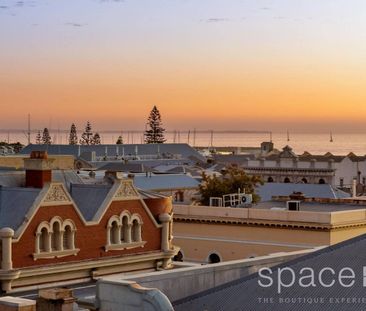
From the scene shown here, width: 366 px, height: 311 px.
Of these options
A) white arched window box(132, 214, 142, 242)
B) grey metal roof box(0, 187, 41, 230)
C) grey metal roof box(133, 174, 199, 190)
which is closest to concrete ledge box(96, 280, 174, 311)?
grey metal roof box(0, 187, 41, 230)

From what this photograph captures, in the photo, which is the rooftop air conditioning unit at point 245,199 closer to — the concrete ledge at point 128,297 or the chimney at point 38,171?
the chimney at point 38,171

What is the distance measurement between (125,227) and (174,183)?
62.2 metres

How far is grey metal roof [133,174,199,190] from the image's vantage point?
310 feet

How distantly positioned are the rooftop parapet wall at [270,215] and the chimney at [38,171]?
55.3ft

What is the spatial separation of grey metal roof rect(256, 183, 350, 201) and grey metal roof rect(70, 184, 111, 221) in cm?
4331

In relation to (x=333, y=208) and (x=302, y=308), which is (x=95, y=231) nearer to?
(x=302, y=308)

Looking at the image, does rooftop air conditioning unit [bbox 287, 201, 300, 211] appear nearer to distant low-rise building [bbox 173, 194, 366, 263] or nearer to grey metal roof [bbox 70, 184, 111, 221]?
distant low-rise building [bbox 173, 194, 366, 263]

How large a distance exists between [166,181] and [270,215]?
48091mm

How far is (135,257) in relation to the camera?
3572 cm

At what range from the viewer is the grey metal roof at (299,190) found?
79.1 meters

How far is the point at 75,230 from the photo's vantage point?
3334cm

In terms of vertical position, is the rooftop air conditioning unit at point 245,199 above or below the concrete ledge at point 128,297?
above

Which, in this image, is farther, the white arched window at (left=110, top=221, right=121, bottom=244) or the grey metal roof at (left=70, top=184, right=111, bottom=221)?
the white arched window at (left=110, top=221, right=121, bottom=244)

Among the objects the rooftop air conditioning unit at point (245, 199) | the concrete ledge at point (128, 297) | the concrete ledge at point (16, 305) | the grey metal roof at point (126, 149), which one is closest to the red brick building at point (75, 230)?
the concrete ledge at point (16, 305)
